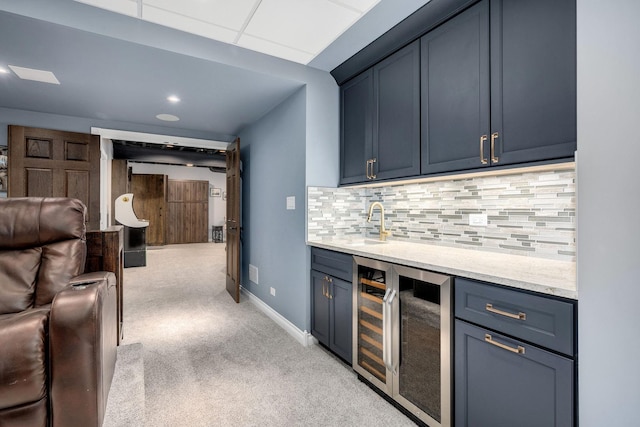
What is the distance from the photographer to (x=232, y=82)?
288 cm

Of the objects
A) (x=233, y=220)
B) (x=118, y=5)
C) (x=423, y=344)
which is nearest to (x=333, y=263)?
(x=423, y=344)

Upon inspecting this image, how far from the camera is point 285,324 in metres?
3.16

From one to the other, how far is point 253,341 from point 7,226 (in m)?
2.00

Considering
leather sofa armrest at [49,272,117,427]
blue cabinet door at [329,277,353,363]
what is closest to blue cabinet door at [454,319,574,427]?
blue cabinet door at [329,277,353,363]

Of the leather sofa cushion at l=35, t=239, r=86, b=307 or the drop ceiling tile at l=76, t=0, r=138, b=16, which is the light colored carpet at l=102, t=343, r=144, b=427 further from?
the drop ceiling tile at l=76, t=0, r=138, b=16

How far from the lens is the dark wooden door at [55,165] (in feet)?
11.9

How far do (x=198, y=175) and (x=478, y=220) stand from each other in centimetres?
1042

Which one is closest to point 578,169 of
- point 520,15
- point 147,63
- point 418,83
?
point 520,15

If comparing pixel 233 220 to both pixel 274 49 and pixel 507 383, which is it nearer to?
pixel 274 49

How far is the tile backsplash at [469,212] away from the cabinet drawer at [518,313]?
739 mm

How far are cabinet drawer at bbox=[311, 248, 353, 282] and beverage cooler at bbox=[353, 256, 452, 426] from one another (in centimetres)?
10

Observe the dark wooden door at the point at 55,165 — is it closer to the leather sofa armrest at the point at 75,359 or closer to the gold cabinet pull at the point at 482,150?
the leather sofa armrest at the point at 75,359

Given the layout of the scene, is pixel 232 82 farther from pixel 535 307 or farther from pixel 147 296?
pixel 147 296

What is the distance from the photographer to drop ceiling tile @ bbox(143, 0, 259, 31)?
6.48ft
